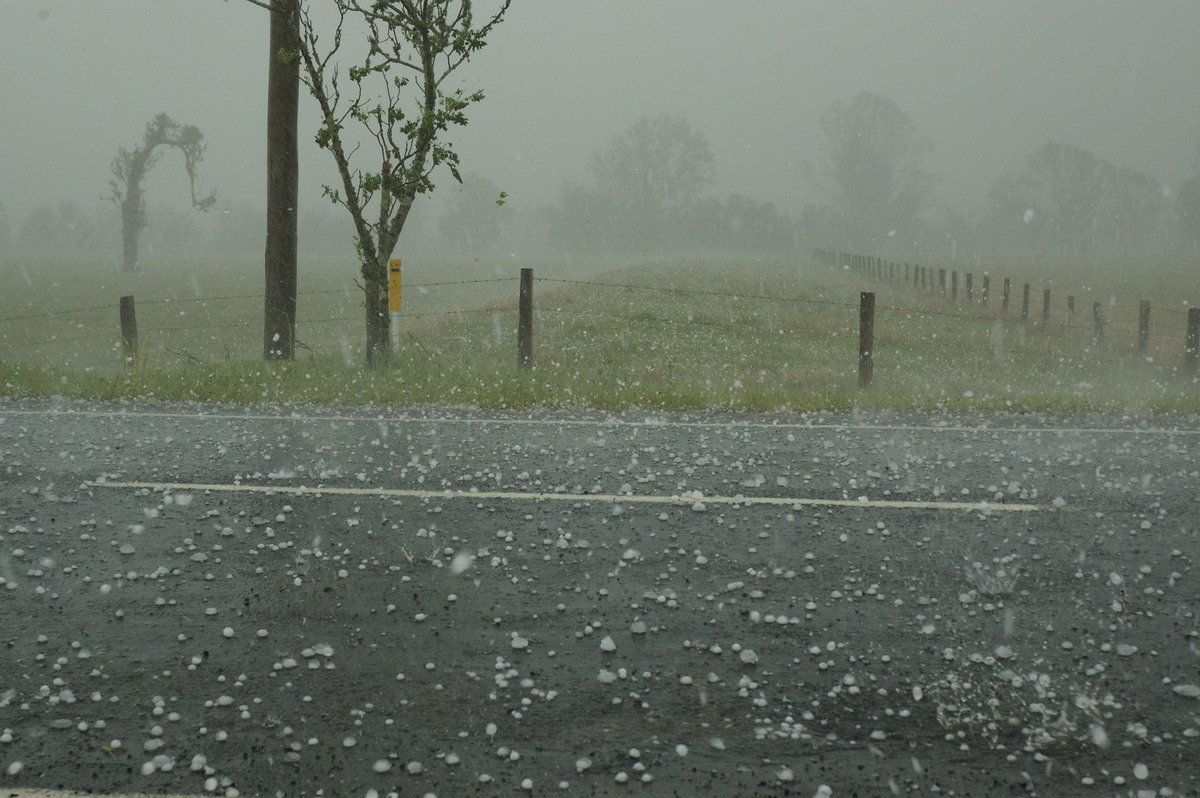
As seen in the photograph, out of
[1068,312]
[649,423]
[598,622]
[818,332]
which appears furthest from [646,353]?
[1068,312]

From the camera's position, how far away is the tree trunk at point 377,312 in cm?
1608

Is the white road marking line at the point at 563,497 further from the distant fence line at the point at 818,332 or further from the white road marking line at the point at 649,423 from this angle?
the distant fence line at the point at 818,332

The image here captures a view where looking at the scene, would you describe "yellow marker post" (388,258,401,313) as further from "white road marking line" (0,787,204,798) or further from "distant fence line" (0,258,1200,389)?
"white road marking line" (0,787,204,798)

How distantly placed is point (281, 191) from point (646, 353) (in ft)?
26.5

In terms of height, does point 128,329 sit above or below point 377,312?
below

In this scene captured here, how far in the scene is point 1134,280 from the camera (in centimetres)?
5491

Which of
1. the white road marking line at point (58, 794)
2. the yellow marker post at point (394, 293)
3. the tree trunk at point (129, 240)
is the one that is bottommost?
the white road marking line at point (58, 794)

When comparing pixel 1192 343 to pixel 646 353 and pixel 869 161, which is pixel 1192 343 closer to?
pixel 646 353

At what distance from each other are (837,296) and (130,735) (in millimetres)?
34768

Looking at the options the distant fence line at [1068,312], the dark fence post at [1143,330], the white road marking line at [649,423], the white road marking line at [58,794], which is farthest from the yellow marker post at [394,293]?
the dark fence post at [1143,330]

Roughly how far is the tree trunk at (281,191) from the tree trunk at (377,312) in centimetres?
133

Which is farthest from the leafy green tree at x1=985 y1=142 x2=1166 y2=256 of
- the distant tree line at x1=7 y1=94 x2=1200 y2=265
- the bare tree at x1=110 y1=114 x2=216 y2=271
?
the bare tree at x1=110 y1=114 x2=216 y2=271

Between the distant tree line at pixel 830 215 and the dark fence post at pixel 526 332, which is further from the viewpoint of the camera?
the distant tree line at pixel 830 215

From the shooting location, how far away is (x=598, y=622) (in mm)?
5191
